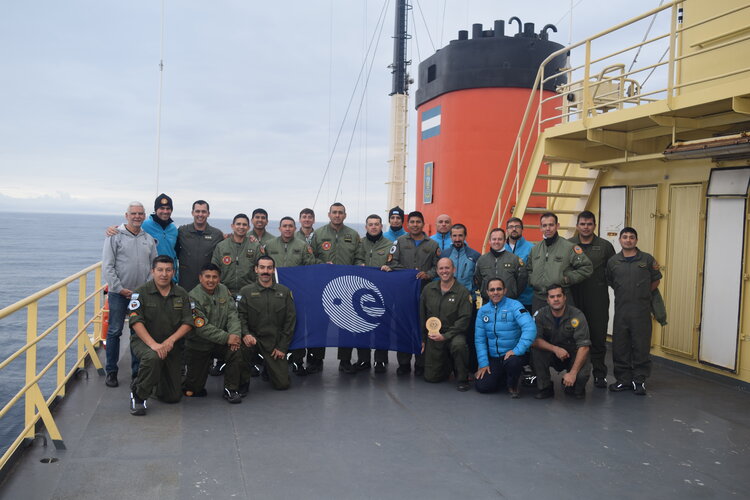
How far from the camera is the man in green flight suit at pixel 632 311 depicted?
6.10 m

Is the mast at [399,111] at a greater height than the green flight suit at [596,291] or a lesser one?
greater

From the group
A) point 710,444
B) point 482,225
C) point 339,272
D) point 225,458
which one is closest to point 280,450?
point 225,458

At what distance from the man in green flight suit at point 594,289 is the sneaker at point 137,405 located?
4.61 m

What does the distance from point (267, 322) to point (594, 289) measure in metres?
3.63

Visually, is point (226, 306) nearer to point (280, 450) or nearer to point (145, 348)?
point (145, 348)

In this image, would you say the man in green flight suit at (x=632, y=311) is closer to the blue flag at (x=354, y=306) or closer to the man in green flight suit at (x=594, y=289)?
the man in green flight suit at (x=594, y=289)

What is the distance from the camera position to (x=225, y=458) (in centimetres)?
420

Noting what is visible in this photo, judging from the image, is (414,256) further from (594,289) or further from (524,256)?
(594,289)

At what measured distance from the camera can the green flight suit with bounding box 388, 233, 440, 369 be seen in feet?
22.4

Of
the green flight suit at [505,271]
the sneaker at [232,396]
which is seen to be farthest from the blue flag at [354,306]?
the sneaker at [232,396]

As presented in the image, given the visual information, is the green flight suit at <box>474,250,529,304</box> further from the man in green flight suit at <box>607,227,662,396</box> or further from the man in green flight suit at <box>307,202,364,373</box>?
the man in green flight suit at <box>307,202,364,373</box>

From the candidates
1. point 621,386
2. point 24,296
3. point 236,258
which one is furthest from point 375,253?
point 24,296

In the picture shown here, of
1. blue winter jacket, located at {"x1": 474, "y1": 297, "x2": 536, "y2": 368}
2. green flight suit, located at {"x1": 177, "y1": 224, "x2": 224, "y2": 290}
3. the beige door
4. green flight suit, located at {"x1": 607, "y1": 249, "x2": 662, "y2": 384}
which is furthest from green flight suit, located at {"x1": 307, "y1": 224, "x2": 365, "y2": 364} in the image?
the beige door

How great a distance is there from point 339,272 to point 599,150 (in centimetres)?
407
